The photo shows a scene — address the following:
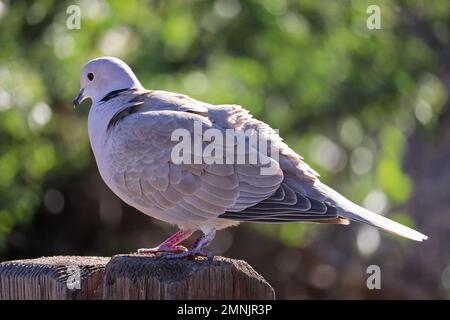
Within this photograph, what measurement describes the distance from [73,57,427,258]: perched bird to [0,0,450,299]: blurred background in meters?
2.37

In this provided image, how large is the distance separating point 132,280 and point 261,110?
424 cm

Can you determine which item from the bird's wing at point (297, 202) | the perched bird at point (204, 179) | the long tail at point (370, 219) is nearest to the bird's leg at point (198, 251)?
the perched bird at point (204, 179)

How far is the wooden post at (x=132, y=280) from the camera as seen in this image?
125 inches

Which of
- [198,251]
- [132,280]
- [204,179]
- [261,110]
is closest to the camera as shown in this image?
[132,280]

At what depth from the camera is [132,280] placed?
3184 millimetres

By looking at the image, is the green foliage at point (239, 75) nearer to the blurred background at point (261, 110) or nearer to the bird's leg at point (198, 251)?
the blurred background at point (261, 110)

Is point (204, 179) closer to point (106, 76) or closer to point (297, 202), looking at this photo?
point (297, 202)

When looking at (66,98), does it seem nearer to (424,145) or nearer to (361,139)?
(361,139)

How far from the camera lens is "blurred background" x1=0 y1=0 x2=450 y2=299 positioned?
7.31 metres

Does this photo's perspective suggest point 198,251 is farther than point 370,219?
No

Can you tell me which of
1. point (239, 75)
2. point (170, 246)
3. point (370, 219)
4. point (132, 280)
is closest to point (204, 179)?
point (170, 246)

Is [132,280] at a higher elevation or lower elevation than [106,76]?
lower

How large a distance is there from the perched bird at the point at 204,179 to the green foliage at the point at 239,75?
2371mm
